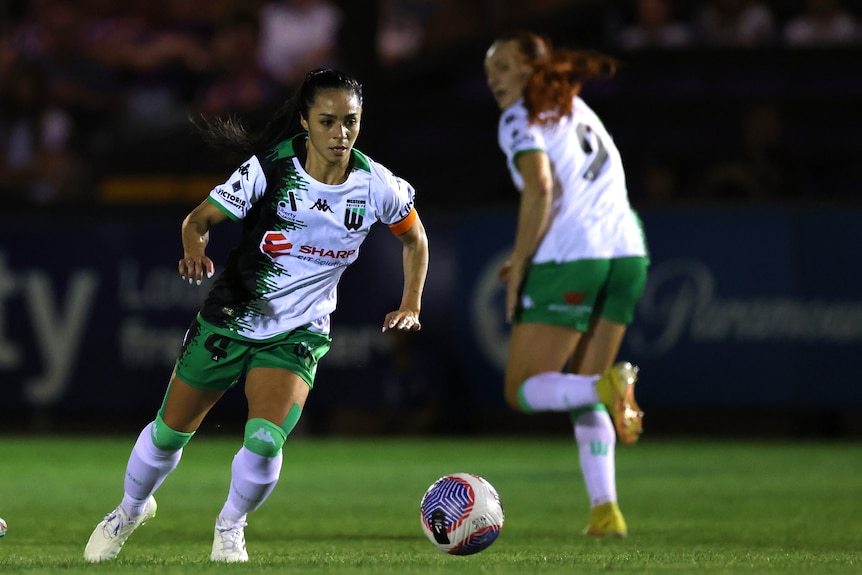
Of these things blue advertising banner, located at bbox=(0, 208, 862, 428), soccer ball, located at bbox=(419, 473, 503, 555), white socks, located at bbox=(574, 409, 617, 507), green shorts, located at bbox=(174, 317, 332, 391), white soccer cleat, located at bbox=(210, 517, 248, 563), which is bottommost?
blue advertising banner, located at bbox=(0, 208, 862, 428)

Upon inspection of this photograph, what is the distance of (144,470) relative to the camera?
6.36 m

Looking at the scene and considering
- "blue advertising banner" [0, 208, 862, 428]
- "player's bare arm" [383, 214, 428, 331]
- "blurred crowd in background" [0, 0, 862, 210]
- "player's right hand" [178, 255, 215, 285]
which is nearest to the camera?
"player's right hand" [178, 255, 215, 285]

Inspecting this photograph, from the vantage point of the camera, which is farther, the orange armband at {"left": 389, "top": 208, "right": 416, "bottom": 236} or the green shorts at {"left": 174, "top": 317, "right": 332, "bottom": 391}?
the orange armband at {"left": 389, "top": 208, "right": 416, "bottom": 236}

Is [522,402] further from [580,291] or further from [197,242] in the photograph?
[197,242]

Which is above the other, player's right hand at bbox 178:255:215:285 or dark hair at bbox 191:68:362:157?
dark hair at bbox 191:68:362:157

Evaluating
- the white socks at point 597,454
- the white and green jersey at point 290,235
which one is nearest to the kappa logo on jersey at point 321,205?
the white and green jersey at point 290,235

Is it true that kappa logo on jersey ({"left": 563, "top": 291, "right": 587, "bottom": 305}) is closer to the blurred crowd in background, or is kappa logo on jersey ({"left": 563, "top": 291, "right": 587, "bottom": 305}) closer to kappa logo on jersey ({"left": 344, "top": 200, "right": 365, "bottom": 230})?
kappa logo on jersey ({"left": 344, "top": 200, "right": 365, "bottom": 230})

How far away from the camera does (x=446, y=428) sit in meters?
13.7

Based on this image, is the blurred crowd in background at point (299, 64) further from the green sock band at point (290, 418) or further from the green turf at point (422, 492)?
the green sock band at point (290, 418)

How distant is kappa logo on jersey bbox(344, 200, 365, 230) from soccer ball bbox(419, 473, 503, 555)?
1.15 m

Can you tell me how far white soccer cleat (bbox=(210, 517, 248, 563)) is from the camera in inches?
241

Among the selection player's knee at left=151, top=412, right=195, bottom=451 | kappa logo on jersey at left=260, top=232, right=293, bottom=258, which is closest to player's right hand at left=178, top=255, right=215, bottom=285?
kappa logo on jersey at left=260, top=232, right=293, bottom=258

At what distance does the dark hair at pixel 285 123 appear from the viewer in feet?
20.5

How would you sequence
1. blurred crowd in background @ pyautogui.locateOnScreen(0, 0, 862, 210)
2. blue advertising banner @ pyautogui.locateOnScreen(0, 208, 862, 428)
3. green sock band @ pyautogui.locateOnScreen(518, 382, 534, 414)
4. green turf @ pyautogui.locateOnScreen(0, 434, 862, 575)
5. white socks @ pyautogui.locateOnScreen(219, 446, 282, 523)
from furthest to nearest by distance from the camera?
blurred crowd in background @ pyautogui.locateOnScreen(0, 0, 862, 210) → blue advertising banner @ pyautogui.locateOnScreen(0, 208, 862, 428) → green sock band @ pyautogui.locateOnScreen(518, 382, 534, 414) → white socks @ pyautogui.locateOnScreen(219, 446, 282, 523) → green turf @ pyautogui.locateOnScreen(0, 434, 862, 575)
